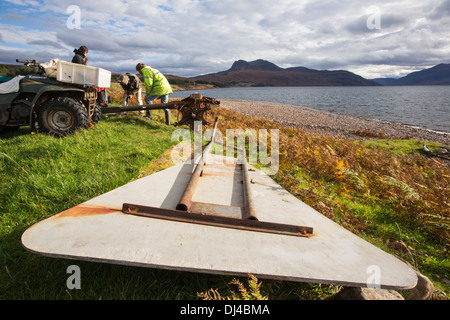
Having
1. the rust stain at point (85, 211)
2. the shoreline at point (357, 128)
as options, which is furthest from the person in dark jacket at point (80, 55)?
the shoreline at point (357, 128)

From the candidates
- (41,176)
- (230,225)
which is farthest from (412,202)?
(41,176)

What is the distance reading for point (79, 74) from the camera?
6207 mm

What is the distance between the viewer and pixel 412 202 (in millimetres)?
4684

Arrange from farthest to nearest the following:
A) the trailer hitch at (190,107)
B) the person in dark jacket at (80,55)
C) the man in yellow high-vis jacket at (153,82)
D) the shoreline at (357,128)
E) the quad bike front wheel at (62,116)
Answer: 1. the shoreline at (357,128)
2. the man in yellow high-vis jacket at (153,82)
3. the trailer hitch at (190,107)
4. the person in dark jacket at (80,55)
5. the quad bike front wheel at (62,116)

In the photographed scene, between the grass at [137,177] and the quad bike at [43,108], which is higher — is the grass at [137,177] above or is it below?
below

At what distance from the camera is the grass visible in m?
2.13

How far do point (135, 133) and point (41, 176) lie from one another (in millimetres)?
3879

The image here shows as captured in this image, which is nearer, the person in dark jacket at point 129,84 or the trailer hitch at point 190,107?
the trailer hitch at point 190,107

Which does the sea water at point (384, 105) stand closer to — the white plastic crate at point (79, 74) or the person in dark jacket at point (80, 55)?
the person in dark jacket at point (80, 55)

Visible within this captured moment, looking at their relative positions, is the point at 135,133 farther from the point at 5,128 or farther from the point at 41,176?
the point at 41,176

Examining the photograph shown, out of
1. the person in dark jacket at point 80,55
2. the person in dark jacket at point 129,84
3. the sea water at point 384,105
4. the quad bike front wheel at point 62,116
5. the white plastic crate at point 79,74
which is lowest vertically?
the quad bike front wheel at point 62,116

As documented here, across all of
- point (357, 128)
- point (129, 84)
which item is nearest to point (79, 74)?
point (129, 84)

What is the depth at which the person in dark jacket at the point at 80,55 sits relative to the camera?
765 cm

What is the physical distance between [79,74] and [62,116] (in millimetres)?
1133
